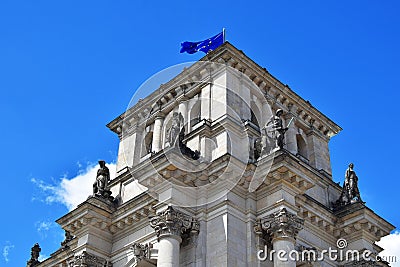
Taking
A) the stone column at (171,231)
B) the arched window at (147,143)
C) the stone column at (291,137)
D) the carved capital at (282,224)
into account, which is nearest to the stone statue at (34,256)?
the arched window at (147,143)

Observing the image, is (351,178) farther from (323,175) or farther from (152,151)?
(152,151)

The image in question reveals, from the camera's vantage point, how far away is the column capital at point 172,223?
23766 millimetres

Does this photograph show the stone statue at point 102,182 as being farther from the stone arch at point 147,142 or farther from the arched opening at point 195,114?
the arched opening at point 195,114

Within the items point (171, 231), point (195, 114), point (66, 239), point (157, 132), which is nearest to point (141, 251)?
point (171, 231)

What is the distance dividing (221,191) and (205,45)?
12318 millimetres

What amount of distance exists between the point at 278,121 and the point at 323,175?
667 cm

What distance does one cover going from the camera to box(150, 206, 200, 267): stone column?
23.3 meters

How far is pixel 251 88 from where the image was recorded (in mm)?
32062

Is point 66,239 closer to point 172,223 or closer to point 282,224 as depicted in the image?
point 172,223

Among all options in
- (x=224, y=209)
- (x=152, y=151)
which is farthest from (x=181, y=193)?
(x=152, y=151)

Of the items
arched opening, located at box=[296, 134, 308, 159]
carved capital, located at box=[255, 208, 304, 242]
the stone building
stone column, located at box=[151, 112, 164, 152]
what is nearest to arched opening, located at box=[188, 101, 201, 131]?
the stone building

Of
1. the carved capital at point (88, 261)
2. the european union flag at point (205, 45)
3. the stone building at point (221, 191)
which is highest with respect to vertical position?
the european union flag at point (205, 45)

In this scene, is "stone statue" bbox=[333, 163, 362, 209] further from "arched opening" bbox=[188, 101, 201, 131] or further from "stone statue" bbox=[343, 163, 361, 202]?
"arched opening" bbox=[188, 101, 201, 131]

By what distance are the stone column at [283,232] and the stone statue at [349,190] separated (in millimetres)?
6541
